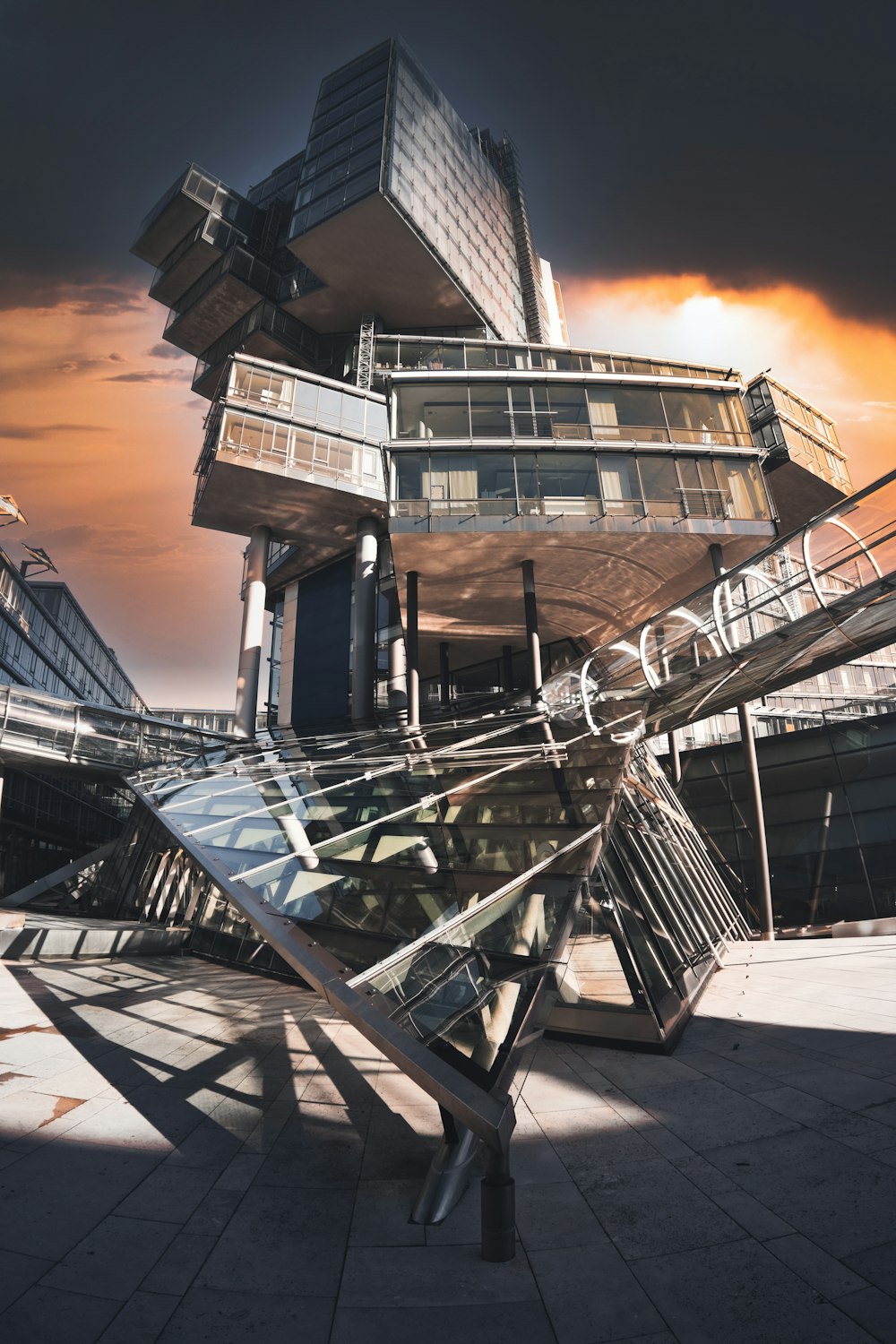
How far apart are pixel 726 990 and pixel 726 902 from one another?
10.5 metres

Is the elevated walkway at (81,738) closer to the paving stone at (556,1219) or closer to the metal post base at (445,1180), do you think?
the metal post base at (445,1180)

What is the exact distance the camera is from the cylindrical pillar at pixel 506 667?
144ft

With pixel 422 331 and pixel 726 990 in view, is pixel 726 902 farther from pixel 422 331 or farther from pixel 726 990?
pixel 422 331

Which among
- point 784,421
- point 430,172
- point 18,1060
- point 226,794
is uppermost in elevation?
point 430,172

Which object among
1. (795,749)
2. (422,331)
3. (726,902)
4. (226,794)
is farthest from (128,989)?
(422,331)

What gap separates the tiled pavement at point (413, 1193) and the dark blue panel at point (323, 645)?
33457 millimetres

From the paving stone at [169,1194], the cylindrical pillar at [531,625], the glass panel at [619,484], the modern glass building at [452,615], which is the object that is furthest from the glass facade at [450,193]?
the paving stone at [169,1194]

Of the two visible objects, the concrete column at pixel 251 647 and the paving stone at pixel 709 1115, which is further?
the concrete column at pixel 251 647

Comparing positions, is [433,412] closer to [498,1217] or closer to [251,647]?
[251,647]

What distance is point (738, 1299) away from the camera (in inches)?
149

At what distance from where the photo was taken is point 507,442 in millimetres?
30594

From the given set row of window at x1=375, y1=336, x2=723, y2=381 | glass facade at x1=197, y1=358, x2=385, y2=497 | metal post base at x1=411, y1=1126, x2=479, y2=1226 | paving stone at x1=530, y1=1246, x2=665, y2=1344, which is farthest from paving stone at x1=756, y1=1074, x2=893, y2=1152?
glass facade at x1=197, y1=358, x2=385, y2=497

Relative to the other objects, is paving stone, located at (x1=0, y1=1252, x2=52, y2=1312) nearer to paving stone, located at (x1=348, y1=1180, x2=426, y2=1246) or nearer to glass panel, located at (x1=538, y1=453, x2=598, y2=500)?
Answer: paving stone, located at (x1=348, y1=1180, x2=426, y2=1246)

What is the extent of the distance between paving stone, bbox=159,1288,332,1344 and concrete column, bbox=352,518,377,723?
32.3 meters
